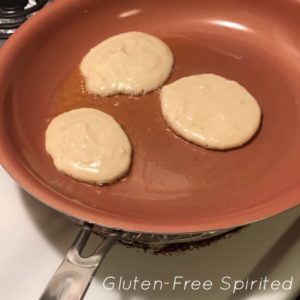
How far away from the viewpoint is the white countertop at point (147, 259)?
68cm

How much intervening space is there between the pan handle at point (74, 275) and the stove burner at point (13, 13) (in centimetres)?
49

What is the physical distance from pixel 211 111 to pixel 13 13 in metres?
0.41

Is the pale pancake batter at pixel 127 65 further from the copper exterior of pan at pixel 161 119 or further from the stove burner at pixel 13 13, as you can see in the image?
the stove burner at pixel 13 13

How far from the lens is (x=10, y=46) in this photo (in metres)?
0.82

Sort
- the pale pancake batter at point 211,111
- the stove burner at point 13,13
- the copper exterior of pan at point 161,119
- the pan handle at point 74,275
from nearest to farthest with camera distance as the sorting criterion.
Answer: the pan handle at point 74,275
the copper exterior of pan at point 161,119
the pale pancake batter at point 211,111
the stove burner at point 13,13

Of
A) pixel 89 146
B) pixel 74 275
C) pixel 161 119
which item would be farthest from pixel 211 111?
pixel 74 275

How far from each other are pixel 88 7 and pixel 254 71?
29 centimetres

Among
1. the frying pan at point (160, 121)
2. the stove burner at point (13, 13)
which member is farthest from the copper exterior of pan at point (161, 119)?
the stove burner at point (13, 13)

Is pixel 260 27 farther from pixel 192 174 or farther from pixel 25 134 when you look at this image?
pixel 25 134

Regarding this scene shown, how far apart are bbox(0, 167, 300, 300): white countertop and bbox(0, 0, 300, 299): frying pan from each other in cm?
4

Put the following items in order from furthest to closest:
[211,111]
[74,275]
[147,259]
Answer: [211,111] < [147,259] < [74,275]

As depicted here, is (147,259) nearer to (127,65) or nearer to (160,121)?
(160,121)

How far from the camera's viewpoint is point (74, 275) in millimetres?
593

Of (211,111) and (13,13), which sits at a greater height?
(211,111)
